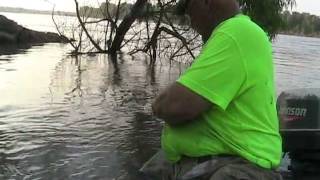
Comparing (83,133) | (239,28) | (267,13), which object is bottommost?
(83,133)

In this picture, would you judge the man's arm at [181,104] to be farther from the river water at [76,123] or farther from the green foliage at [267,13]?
the green foliage at [267,13]

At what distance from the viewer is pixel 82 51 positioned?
28688 millimetres

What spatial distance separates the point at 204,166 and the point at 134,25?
77.4 ft

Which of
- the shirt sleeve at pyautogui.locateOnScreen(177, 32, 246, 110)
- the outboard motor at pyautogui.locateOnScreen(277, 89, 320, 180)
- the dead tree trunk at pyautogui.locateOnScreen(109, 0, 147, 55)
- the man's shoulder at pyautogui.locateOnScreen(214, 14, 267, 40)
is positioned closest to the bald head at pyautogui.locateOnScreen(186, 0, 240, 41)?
the man's shoulder at pyautogui.locateOnScreen(214, 14, 267, 40)

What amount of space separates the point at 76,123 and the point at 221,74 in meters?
8.77

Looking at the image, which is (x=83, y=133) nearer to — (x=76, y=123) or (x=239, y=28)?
(x=76, y=123)

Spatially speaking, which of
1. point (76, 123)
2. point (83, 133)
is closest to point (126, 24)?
point (76, 123)

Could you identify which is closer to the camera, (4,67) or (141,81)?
(141,81)

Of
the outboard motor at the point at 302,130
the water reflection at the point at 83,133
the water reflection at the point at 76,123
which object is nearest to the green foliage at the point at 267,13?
the water reflection at the point at 76,123

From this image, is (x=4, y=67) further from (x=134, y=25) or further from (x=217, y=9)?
(x=217, y=9)

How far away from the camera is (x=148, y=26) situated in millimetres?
23969

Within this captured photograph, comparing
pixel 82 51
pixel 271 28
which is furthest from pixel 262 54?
pixel 82 51

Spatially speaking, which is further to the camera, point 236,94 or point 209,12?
point 209,12

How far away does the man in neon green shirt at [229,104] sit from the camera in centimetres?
283
